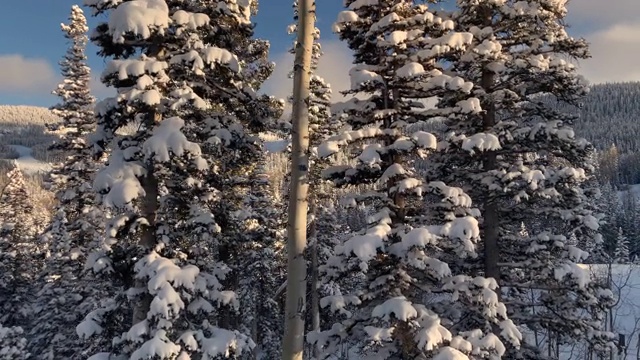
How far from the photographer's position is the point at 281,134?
63.6 feet

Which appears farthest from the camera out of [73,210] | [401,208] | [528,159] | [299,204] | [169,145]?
[73,210]

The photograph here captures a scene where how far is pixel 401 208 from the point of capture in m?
10.9

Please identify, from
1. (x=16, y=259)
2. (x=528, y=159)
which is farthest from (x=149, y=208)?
(x=16, y=259)

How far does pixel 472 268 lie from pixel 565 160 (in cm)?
372

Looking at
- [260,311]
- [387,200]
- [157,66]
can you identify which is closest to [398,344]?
[387,200]

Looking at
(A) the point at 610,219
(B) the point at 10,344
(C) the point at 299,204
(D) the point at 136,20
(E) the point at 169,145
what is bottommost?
(B) the point at 10,344

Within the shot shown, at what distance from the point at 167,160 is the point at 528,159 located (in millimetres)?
8693

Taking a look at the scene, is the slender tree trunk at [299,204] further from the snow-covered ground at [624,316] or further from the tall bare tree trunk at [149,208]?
the snow-covered ground at [624,316]

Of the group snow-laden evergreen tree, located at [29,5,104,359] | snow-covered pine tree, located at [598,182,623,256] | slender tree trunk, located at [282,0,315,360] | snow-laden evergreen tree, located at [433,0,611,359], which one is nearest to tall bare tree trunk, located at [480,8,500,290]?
snow-laden evergreen tree, located at [433,0,611,359]

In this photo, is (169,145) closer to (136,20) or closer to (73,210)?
(136,20)

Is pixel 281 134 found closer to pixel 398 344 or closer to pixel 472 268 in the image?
pixel 472 268

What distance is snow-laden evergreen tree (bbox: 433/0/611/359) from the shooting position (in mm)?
11320

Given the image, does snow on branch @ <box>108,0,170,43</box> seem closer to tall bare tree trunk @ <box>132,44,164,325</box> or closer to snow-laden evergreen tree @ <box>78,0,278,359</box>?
snow-laden evergreen tree @ <box>78,0,278,359</box>

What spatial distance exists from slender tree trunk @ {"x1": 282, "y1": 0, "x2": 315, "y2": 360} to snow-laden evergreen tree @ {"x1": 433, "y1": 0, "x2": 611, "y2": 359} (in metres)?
5.21
